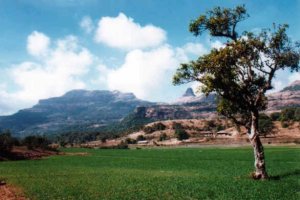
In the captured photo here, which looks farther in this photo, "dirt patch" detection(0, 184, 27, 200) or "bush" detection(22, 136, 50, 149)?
"bush" detection(22, 136, 50, 149)

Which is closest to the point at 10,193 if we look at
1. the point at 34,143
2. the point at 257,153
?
the point at 257,153

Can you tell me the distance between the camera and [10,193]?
1506 inches

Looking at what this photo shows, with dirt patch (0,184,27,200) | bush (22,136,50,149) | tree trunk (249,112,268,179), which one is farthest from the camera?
bush (22,136,50,149)

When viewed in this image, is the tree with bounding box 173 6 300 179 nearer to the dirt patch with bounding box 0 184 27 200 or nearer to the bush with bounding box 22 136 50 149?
the dirt patch with bounding box 0 184 27 200

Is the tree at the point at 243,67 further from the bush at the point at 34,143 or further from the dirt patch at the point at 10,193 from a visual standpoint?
the bush at the point at 34,143

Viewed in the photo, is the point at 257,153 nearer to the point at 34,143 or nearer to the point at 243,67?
the point at 243,67

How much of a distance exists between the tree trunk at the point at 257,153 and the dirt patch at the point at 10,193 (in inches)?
931

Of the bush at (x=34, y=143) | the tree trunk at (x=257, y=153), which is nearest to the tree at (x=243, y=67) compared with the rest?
the tree trunk at (x=257, y=153)

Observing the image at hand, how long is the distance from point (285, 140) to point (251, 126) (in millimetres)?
121838

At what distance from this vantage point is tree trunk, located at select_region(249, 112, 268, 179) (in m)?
42.5

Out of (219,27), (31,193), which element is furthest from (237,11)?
(31,193)

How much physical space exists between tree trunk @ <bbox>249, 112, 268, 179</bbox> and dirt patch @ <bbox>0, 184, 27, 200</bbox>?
23.6m

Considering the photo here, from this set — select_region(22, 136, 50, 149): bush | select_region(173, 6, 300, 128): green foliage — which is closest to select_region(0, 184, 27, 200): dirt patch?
select_region(173, 6, 300, 128): green foliage

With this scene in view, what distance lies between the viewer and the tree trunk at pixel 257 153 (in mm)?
42469
